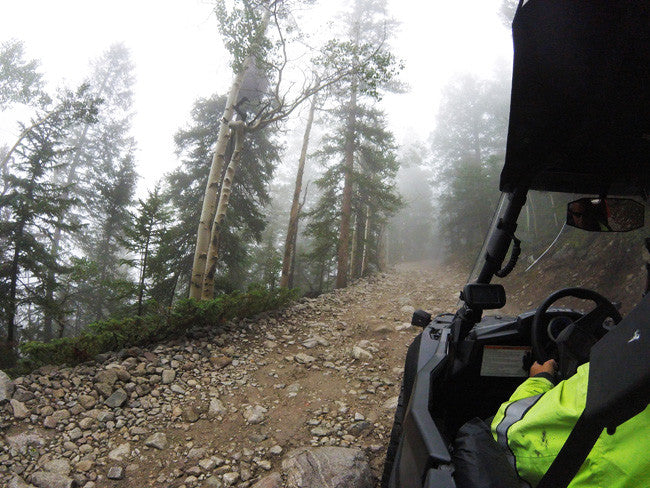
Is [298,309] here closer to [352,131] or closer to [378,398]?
[378,398]

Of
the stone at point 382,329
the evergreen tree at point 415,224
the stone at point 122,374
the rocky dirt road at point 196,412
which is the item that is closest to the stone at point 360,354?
the rocky dirt road at point 196,412

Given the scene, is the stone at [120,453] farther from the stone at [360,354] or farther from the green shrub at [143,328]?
Result: the stone at [360,354]

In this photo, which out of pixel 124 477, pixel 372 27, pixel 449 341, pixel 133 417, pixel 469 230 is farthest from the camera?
pixel 469 230

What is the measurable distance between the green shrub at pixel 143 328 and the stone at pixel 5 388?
403 millimetres

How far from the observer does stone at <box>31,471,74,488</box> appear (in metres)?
2.97

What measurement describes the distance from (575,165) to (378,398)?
12.8 feet

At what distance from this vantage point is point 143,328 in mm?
5402

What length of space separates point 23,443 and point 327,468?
123 inches

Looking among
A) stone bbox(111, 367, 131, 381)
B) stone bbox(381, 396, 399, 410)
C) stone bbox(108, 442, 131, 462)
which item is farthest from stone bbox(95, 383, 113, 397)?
stone bbox(381, 396, 399, 410)

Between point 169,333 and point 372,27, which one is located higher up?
point 372,27

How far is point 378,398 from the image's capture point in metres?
4.74

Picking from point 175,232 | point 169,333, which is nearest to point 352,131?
point 175,232

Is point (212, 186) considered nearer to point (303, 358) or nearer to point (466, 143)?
point (303, 358)

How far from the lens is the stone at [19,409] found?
3.58 metres
